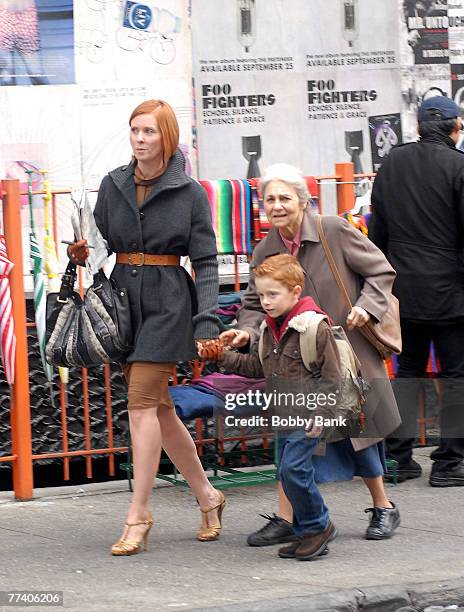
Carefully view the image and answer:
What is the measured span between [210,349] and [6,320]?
1.58m

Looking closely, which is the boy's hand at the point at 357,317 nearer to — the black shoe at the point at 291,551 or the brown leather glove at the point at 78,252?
the black shoe at the point at 291,551

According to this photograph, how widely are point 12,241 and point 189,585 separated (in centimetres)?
231

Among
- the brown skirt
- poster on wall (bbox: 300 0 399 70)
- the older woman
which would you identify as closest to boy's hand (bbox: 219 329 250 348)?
the older woman

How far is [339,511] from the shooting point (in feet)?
24.0

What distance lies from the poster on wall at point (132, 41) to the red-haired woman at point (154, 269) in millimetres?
3255

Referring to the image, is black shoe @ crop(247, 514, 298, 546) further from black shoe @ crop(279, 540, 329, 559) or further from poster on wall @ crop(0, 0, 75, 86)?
poster on wall @ crop(0, 0, 75, 86)

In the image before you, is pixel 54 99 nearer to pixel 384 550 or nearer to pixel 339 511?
pixel 339 511

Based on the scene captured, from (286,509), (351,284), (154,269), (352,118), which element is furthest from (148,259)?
(352,118)

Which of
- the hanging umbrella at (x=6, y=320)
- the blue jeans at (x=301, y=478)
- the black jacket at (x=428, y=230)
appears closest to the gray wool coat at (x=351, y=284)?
the blue jeans at (x=301, y=478)

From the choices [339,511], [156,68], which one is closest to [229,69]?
[156,68]

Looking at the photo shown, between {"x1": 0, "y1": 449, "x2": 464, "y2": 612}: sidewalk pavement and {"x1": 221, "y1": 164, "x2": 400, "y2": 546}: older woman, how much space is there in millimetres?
373

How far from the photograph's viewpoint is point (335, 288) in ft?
21.1

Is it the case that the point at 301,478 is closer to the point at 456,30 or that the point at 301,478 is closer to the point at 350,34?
the point at 350,34

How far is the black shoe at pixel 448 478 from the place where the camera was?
784 cm
